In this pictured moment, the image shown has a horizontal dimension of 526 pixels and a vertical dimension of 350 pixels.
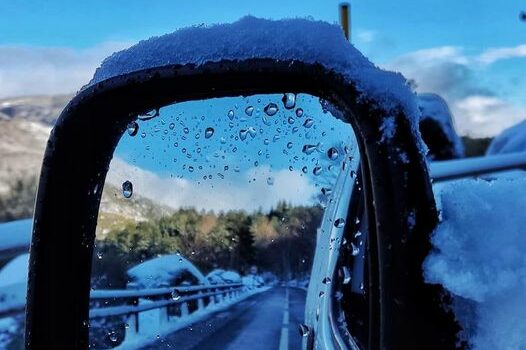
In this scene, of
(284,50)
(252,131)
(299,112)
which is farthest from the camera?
(252,131)

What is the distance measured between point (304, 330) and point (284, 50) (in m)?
1.18

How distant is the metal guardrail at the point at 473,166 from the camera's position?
3.66 m

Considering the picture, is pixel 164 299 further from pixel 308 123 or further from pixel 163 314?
pixel 308 123

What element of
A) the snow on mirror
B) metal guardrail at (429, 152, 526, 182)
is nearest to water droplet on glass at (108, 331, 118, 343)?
the snow on mirror

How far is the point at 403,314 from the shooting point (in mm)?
932

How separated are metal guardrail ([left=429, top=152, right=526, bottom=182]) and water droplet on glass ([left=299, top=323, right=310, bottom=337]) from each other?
1.32 m

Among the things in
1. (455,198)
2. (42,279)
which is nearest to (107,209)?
(42,279)

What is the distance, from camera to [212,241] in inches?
71.0

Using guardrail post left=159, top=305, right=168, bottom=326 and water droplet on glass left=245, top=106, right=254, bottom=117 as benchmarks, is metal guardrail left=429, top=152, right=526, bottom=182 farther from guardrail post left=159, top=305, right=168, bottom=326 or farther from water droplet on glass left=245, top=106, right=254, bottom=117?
water droplet on glass left=245, top=106, right=254, bottom=117

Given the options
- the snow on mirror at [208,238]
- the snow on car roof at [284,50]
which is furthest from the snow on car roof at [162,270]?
the snow on car roof at [284,50]

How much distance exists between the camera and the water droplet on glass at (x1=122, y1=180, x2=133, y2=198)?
67.1 inches

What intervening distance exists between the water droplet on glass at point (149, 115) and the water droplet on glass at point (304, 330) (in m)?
0.78

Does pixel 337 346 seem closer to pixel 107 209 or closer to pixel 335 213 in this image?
pixel 335 213

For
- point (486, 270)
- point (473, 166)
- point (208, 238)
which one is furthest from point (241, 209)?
point (473, 166)
